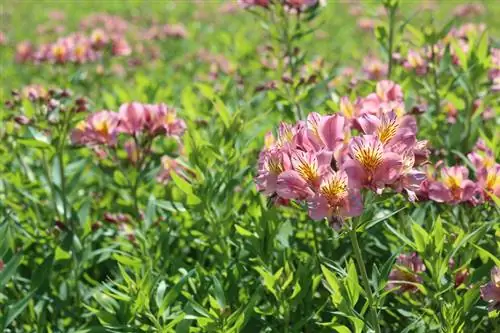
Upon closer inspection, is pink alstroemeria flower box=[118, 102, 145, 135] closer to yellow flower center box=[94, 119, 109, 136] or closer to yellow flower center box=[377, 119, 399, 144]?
yellow flower center box=[94, 119, 109, 136]

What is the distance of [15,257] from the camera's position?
223 cm

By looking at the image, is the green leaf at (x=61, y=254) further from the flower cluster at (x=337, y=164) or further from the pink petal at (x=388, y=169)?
the pink petal at (x=388, y=169)

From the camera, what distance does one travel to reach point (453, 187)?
213 centimetres

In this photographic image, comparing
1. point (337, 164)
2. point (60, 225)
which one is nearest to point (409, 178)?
point (337, 164)

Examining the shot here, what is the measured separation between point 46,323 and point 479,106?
2182 millimetres

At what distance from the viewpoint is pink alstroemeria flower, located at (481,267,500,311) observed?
1.83 m

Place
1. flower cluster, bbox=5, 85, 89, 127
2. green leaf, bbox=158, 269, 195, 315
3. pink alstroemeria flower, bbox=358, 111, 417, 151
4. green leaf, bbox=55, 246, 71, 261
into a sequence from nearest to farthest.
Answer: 1. pink alstroemeria flower, bbox=358, 111, 417, 151
2. green leaf, bbox=158, 269, 195, 315
3. green leaf, bbox=55, 246, 71, 261
4. flower cluster, bbox=5, 85, 89, 127

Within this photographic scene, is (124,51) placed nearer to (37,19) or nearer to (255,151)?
(255,151)

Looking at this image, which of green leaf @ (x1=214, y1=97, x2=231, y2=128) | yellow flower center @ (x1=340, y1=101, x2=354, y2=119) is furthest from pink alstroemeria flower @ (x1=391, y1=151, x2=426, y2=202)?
green leaf @ (x1=214, y1=97, x2=231, y2=128)

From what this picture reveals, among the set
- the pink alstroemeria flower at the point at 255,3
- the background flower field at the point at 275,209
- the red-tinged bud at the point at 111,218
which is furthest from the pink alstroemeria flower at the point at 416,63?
the red-tinged bud at the point at 111,218

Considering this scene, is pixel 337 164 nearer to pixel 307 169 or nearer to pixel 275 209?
pixel 307 169

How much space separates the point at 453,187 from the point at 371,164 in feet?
1.91

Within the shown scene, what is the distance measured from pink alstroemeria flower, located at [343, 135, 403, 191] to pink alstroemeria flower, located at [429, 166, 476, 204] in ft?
1.65

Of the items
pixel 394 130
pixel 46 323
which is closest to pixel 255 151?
pixel 46 323
